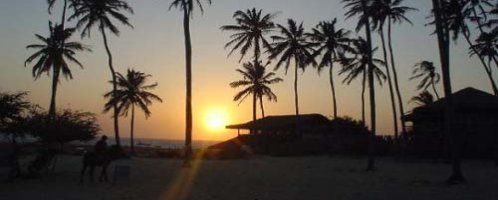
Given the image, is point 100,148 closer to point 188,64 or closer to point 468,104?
point 188,64

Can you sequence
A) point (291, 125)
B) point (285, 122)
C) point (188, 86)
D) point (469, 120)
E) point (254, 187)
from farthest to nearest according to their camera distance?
point (285, 122), point (291, 125), point (469, 120), point (188, 86), point (254, 187)

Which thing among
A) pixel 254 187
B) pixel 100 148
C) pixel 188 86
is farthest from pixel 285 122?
pixel 254 187

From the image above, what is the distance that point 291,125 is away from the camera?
195ft

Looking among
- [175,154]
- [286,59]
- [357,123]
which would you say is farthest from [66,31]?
[357,123]

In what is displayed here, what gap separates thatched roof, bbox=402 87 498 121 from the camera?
139 feet

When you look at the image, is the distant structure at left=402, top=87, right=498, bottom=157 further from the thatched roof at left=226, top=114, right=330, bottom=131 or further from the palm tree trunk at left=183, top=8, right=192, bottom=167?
the palm tree trunk at left=183, top=8, right=192, bottom=167

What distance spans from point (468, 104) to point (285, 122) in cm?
2115

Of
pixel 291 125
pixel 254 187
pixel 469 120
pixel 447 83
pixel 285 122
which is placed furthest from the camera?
pixel 285 122

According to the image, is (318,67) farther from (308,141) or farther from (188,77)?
(188,77)

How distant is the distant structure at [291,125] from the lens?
57.4 meters

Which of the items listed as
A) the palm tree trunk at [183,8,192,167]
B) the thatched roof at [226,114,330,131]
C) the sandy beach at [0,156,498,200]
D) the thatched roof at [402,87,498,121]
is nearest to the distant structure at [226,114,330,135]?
the thatched roof at [226,114,330,131]

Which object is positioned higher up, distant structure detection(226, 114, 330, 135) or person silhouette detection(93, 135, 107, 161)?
distant structure detection(226, 114, 330, 135)

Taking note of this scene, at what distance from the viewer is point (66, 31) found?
4722 centimetres

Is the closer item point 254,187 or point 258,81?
point 254,187
